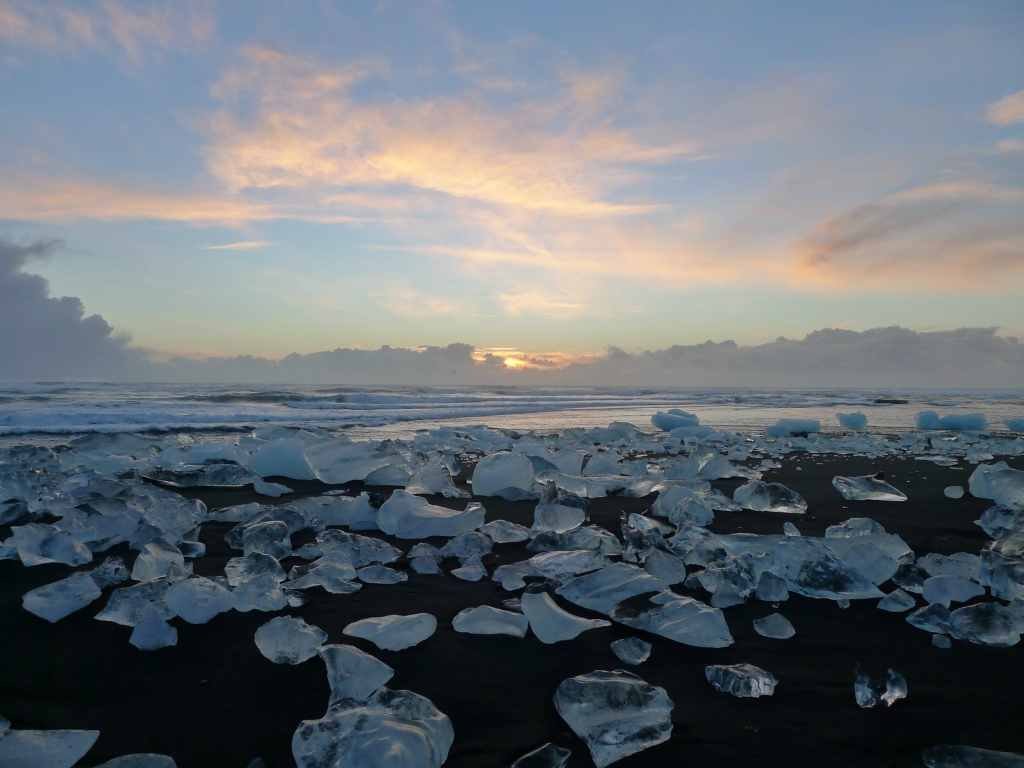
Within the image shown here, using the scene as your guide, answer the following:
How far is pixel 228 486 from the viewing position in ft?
11.8

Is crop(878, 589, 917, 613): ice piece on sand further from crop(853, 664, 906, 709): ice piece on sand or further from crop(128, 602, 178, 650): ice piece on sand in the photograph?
crop(128, 602, 178, 650): ice piece on sand

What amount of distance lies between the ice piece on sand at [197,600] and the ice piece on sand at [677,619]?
48.8 inches

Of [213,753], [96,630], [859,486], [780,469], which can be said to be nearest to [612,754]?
[213,753]

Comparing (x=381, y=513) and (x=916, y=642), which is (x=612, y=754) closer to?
(x=916, y=642)

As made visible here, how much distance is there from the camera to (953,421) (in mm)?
10070

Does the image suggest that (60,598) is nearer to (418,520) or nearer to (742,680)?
(418,520)

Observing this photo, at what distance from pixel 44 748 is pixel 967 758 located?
1.87 metres

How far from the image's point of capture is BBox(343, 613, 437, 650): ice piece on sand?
4.92ft

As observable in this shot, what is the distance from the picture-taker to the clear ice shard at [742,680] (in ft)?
4.26

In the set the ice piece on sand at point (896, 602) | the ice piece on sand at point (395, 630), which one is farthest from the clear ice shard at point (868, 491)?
the ice piece on sand at point (395, 630)

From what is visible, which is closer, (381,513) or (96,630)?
(96,630)

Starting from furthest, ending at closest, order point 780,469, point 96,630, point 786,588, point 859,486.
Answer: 1. point 780,469
2. point 859,486
3. point 786,588
4. point 96,630

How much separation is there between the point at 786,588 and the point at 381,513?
5.86ft

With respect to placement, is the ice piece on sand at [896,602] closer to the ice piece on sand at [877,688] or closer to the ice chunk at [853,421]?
the ice piece on sand at [877,688]
